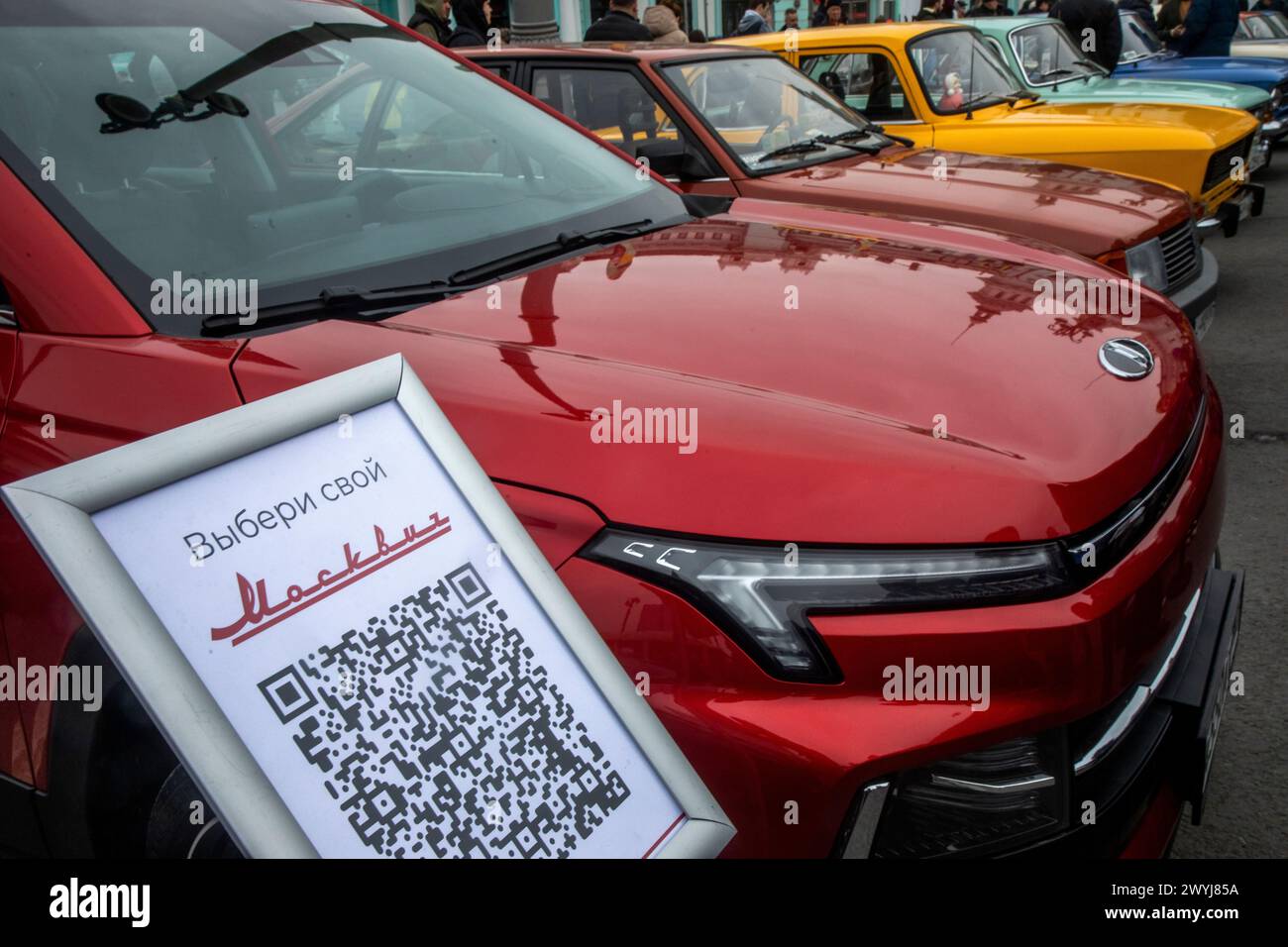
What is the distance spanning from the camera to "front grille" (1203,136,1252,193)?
20.5 ft

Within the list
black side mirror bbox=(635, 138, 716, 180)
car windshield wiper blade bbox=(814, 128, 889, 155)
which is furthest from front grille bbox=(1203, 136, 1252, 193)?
black side mirror bbox=(635, 138, 716, 180)

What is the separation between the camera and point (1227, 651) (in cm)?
204

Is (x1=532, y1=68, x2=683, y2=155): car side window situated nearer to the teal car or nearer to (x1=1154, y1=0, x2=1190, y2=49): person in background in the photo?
the teal car

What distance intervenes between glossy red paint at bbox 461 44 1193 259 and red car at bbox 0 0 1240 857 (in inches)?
84.9

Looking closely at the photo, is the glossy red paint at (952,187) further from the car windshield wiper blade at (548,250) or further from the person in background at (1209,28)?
the person in background at (1209,28)

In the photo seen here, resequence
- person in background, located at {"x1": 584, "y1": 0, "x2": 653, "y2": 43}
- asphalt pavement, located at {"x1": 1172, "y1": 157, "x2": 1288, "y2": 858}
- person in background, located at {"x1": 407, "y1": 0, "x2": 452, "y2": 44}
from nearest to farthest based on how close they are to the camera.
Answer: asphalt pavement, located at {"x1": 1172, "y1": 157, "x2": 1288, "y2": 858}
person in background, located at {"x1": 584, "y1": 0, "x2": 653, "y2": 43}
person in background, located at {"x1": 407, "y1": 0, "x2": 452, "y2": 44}

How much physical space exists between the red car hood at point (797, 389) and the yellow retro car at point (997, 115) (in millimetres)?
4343

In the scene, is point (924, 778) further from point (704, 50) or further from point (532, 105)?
point (704, 50)

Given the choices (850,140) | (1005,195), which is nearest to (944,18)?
(850,140)

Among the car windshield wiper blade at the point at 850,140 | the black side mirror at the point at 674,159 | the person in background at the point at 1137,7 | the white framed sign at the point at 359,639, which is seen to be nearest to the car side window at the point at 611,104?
the black side mirror at the point at 674,159

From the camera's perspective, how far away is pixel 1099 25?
384 inches

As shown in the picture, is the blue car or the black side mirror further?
the blue car
